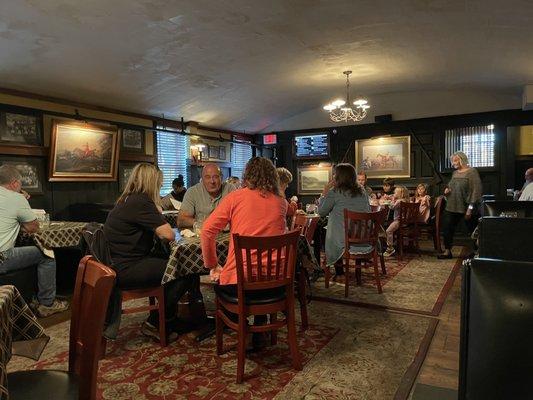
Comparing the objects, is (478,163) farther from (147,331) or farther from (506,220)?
(147,331)

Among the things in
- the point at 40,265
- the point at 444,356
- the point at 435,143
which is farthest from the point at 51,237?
the point at 435,143

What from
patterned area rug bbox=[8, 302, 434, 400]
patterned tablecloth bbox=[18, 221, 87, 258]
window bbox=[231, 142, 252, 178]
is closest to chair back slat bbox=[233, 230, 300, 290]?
patterned area rug bbox=[8, 302, 434, 400]

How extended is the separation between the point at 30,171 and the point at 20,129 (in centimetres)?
58

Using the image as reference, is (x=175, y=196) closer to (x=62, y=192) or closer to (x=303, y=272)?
(x=62, y=192)

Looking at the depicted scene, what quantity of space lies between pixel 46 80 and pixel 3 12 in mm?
1728

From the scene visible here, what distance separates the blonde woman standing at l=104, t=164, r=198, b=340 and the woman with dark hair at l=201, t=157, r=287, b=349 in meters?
0.43

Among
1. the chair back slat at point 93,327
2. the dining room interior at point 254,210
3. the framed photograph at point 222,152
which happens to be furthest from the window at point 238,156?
the chair back slat at point 93,327

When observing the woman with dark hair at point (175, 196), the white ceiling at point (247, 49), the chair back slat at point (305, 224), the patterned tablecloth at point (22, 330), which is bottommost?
the patterned tablecloth at point (22, 330)

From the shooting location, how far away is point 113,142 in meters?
6.27

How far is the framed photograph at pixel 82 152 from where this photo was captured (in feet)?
18.0

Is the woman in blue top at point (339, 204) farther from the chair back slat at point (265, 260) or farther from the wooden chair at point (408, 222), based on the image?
the wooden chair at point (408, 222)

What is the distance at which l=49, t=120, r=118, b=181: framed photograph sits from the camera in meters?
5.50

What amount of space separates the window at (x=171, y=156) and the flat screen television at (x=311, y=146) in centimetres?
303

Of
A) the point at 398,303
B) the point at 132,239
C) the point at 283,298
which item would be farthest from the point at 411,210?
the point at 132,239
